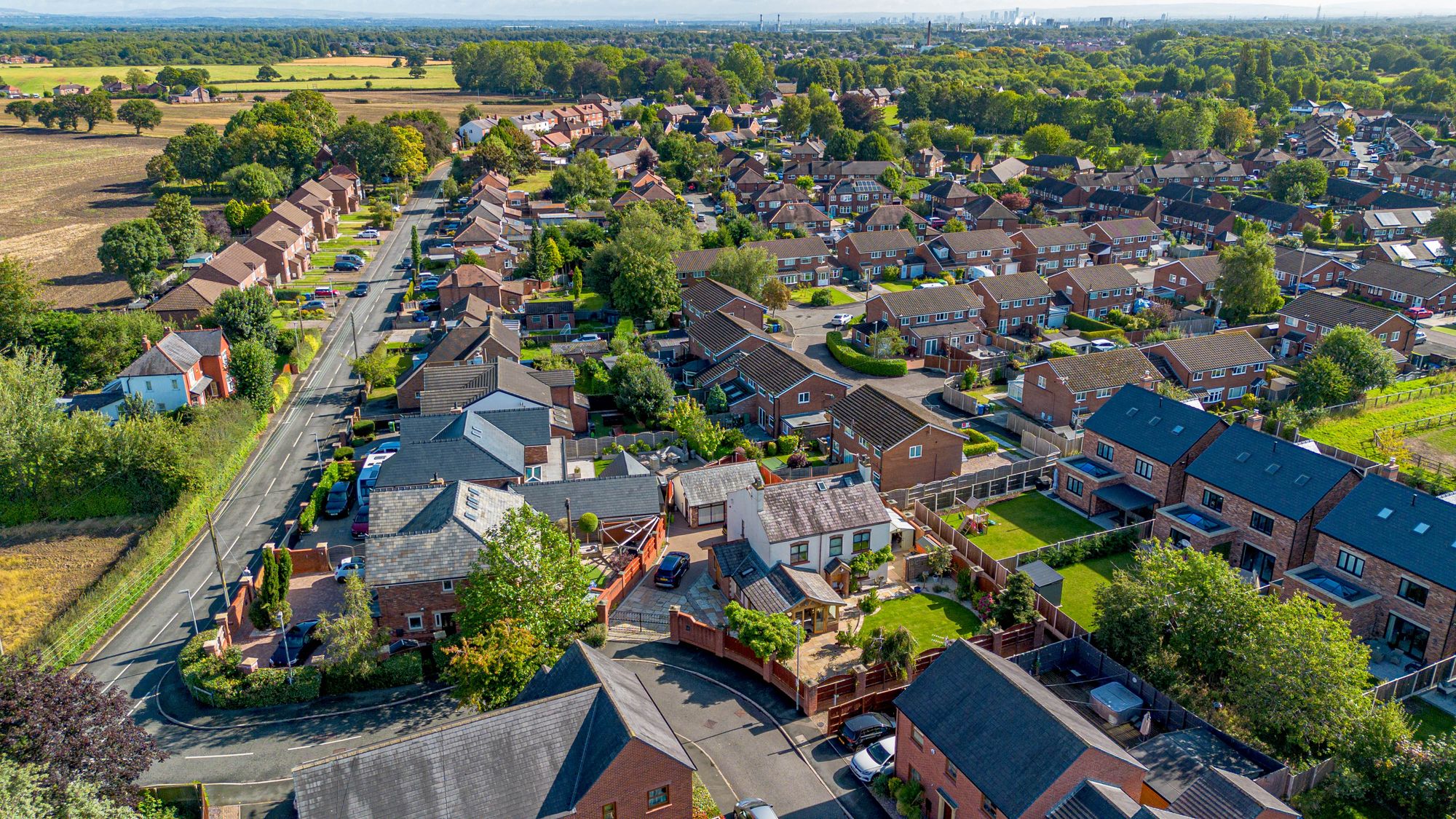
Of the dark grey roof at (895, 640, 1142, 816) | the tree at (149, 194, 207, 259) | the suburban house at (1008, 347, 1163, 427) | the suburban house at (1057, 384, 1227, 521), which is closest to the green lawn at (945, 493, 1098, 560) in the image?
the suburban house at (1057, 384, 1227, 521)

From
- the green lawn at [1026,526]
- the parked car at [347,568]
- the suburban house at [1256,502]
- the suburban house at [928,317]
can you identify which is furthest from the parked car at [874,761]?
the suburban house at [928,317]

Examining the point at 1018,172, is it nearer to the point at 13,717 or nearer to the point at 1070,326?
the point at 1070,326

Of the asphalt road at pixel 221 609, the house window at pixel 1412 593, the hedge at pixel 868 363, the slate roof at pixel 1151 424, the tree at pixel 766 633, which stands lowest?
the asphalt road at pixel 221 609

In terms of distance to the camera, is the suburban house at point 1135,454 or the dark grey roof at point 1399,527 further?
the suburban house at point 1135,454

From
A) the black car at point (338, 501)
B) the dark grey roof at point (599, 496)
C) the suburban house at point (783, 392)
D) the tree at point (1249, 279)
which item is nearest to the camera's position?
the dark grey roof at point (599, 496)

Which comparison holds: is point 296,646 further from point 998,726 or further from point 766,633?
point 998,726

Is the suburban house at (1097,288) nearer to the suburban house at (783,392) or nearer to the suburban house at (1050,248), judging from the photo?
the suburban house at (1050,248)

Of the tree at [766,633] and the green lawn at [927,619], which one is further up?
the tree at [766,633]
